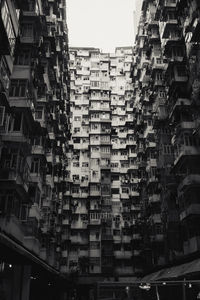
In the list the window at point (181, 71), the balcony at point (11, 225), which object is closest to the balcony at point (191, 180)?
the window at point (181, 71)

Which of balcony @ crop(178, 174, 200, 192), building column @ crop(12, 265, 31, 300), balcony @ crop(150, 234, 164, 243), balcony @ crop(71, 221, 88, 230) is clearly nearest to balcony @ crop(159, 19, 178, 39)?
balcony @ crop(178, 174, 200, 192)

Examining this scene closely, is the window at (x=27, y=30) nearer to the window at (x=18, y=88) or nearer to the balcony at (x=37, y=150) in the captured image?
the window at (x=18, y=88)

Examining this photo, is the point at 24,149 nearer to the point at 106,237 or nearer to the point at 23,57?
the point at 23,57

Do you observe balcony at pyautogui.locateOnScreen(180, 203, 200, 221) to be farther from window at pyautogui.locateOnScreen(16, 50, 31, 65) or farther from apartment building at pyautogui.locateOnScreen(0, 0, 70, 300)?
window at pyautogui.locateOnScreen(16, 50, 31, 65)

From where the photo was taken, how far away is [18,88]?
87.2 feet

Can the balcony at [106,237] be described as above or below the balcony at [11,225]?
above

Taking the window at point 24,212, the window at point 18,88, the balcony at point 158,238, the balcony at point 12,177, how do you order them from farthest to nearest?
1. the balcony at point 158,238
2. the window at point 24,212
3. the window at point 18,88
4. the balcony at point 12,177

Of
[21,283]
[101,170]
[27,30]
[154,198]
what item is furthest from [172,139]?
[101,170]

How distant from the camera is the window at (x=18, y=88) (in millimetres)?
26453

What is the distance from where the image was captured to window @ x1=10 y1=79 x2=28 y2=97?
1041 inches

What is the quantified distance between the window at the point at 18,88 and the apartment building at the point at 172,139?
566 inches

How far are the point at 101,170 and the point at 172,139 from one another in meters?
26.7

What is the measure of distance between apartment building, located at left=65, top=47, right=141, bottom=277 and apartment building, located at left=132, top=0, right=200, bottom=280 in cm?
846

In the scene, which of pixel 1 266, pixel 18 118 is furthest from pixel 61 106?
pixel 1 266
